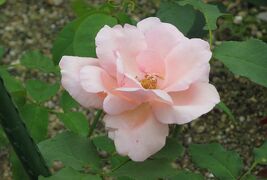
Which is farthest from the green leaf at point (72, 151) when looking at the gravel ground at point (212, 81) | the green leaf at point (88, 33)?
the gravel ground at point (212, 81)

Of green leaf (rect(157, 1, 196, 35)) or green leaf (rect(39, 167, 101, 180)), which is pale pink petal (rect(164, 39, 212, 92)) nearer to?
green leaf (rect(39, 167, 101, 180))

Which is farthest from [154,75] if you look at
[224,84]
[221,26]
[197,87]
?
[221,26]

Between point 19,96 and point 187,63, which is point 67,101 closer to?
point 19,96

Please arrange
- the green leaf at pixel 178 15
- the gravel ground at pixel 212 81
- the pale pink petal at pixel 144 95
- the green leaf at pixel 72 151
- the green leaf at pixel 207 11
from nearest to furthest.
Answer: the pale pink petal at pixel 144 95 < the green leaf at pixel 72 151 < the green leaf at pixel 207 11 < the green leaf at pixel 178 15 < the gravel ground at pixel 212 81

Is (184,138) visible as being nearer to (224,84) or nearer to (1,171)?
(224,84)

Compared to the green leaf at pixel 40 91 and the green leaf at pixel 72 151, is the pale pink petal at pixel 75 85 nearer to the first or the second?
the green leaf at pixel 72 151

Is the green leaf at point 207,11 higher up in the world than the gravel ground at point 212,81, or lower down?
higher up

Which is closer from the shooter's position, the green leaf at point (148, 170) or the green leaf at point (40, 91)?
the green leaf at point (148, 170)
